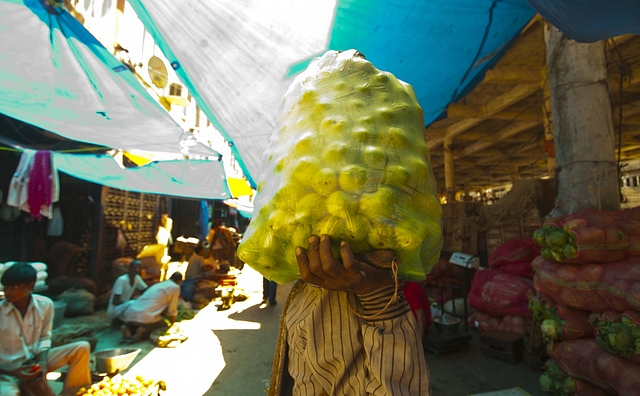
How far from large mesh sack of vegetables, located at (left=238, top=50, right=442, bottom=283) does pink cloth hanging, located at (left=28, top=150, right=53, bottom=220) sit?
5.54 m

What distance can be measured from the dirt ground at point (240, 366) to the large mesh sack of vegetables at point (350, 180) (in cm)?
237

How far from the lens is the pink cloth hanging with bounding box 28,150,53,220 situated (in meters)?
4.94

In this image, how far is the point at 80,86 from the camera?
3.45 metres

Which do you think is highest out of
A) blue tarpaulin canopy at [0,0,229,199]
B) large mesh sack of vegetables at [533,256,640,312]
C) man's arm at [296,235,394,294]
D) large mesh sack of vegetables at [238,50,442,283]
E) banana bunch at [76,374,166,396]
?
blue tarpaulin canopy at [0,0,229,199]

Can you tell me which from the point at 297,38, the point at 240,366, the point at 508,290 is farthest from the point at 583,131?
the point at 240,366

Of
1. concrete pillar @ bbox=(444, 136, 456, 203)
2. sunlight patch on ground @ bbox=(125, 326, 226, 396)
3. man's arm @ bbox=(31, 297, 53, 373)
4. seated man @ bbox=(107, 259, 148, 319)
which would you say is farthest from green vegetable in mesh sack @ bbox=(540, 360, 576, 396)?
concrete pillar @ bbox=(444, 136, 456, 203)

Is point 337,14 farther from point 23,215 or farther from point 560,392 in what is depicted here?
point 23,215

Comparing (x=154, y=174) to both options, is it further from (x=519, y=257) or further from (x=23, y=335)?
(x=519, y=257)

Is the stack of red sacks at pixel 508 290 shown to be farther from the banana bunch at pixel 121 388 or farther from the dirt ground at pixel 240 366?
the banana bunch at pixel 121 388

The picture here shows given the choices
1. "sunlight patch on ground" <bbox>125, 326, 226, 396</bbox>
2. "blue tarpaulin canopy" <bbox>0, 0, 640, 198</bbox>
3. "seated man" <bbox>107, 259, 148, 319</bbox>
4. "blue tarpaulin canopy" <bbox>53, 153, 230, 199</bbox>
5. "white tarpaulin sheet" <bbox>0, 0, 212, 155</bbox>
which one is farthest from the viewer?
"seated man" <bbox>107, 259, 148, 319</bbox>

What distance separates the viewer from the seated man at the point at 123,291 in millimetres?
6051

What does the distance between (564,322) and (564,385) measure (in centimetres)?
56

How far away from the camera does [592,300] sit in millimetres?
2621

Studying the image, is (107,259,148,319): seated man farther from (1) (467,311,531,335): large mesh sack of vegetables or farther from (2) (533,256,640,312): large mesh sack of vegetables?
(2) (533,256,640,312): large mesh sack of vegetables
